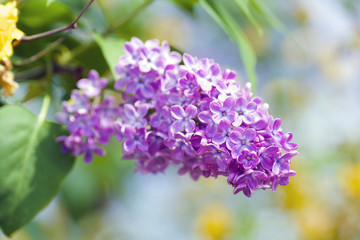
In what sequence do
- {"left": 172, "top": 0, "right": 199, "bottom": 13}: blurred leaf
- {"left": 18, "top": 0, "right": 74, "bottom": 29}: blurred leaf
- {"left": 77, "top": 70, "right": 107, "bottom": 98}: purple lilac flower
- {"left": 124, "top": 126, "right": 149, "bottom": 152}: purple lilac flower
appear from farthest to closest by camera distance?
1. {"left": 172, "top": 0, "right": 199, "bottom": 13}: blurred leaf
2. {"left": 18, "top": 0, "right": 74, "bottom": 29}: blurred leaf
3. {"left": 77, "top": 70, "right": 107, "bottom": 98}: purple lilac flower
4. {"left": 124, "top": 126, "right": 149, "bottom": 152}: purple lilac flower

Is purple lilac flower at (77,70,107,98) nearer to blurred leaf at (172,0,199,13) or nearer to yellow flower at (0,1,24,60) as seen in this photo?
yellow flower at (0,1,24,60)

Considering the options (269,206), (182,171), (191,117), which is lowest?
(269,206)

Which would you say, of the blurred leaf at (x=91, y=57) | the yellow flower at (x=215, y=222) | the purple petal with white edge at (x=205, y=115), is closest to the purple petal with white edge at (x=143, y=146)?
the purple petal with white edge at (x=205, y=115)

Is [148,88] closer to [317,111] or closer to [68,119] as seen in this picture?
[68,119]

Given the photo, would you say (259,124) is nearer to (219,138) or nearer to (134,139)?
(219,138)

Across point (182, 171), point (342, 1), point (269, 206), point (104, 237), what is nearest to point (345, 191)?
point (269, 206)

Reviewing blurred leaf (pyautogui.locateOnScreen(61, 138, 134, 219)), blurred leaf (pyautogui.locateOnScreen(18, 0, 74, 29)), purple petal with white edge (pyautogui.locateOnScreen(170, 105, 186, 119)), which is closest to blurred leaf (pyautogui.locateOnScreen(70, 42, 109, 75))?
blurred leaf (pyautogui.locateOnScreen(18, 0, 74, 29))
